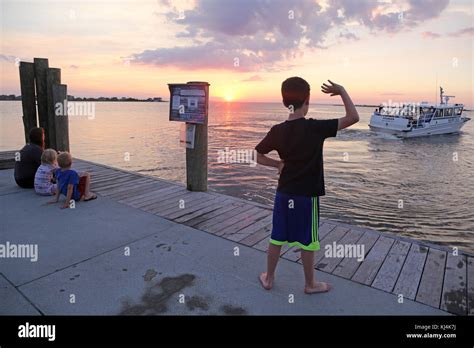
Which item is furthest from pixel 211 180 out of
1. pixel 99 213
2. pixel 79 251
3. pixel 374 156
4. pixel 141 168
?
pixel 374 156

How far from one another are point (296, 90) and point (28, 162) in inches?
235

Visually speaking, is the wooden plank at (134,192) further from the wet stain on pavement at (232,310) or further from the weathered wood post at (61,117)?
the wet stain on pavement at (232,310)

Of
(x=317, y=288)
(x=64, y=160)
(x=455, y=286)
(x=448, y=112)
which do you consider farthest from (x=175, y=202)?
(x=448, y=112)

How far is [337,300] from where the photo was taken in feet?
9.72

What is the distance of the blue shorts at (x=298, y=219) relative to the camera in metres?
2.83

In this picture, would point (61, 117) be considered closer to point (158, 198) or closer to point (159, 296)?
point (158, 198)

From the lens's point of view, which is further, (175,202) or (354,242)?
(175,202)

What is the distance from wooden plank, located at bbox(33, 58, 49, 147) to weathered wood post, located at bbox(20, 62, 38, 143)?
120 mm

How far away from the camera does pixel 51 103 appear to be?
8.34 meters

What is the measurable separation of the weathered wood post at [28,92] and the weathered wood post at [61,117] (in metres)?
0.65

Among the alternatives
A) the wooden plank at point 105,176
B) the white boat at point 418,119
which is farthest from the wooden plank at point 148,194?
the white boat at point 418,119

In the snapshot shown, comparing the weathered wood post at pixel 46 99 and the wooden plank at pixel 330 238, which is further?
the weathered wood post at pixel 46 99

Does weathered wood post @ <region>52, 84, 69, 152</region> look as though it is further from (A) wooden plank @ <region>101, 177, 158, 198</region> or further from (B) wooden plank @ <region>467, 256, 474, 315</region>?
(B) wooden plank @ <region>467, 256, 474, 315</region>
